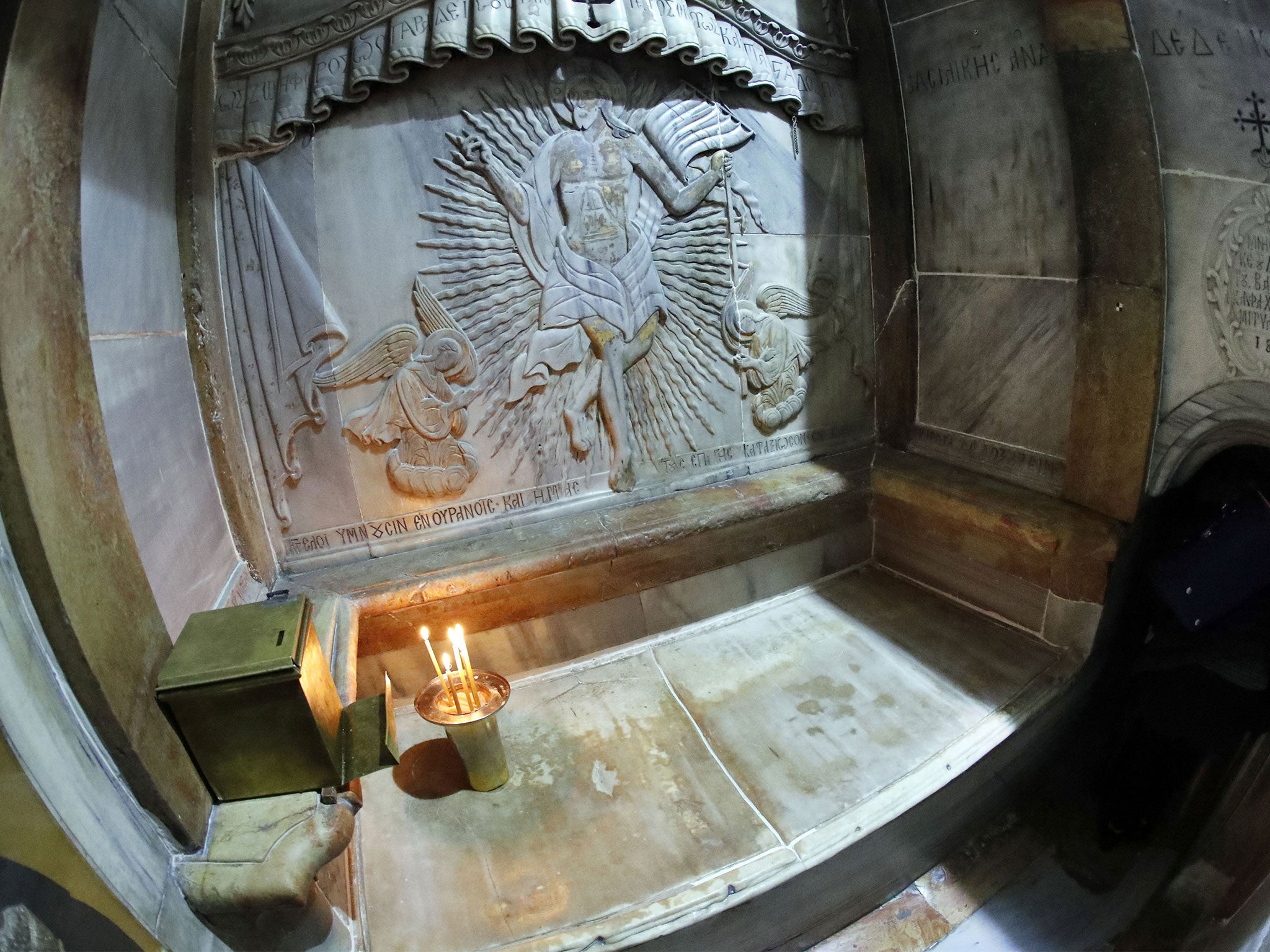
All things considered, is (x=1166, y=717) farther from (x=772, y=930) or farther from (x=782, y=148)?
(x=782, y=148)

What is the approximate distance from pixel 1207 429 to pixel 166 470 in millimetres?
3343

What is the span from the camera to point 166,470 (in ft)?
6.32

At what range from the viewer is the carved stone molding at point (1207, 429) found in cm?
226

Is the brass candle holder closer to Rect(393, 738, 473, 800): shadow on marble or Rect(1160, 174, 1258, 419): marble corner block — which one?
Rect(393, 738, 473, 800): shadow on marble

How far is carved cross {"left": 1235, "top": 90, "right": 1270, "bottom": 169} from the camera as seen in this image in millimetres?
2195

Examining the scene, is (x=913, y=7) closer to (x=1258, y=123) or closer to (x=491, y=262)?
(x=1258, y=123)

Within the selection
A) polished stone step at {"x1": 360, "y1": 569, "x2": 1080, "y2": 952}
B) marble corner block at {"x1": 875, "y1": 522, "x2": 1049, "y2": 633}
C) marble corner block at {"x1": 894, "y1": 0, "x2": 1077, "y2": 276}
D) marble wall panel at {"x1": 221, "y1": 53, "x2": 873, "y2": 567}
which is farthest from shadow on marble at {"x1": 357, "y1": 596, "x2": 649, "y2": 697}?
marble corner block at {"x1": 894, "y1": 0, "x2": 1077, "y2": 276}

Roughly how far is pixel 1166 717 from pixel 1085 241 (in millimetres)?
1888

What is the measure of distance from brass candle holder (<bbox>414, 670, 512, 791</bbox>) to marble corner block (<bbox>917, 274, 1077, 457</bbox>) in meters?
2.38

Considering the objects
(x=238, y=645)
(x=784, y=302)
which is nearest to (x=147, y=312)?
(x=238, y=645)

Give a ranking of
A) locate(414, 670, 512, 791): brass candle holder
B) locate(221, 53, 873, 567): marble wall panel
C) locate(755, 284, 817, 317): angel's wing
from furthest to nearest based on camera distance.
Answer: locate(755, 284, 817, 317): angel's wing < locate(221, 53, 873, 567): marble wall panel < locate(414, 670, 512, 791): brass candle holder

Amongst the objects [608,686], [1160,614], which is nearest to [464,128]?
[608,686]

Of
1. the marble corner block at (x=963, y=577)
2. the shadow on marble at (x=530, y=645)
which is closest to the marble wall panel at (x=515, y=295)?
the shadow on marble at (x=530, y=645)

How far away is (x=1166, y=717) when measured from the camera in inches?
107
